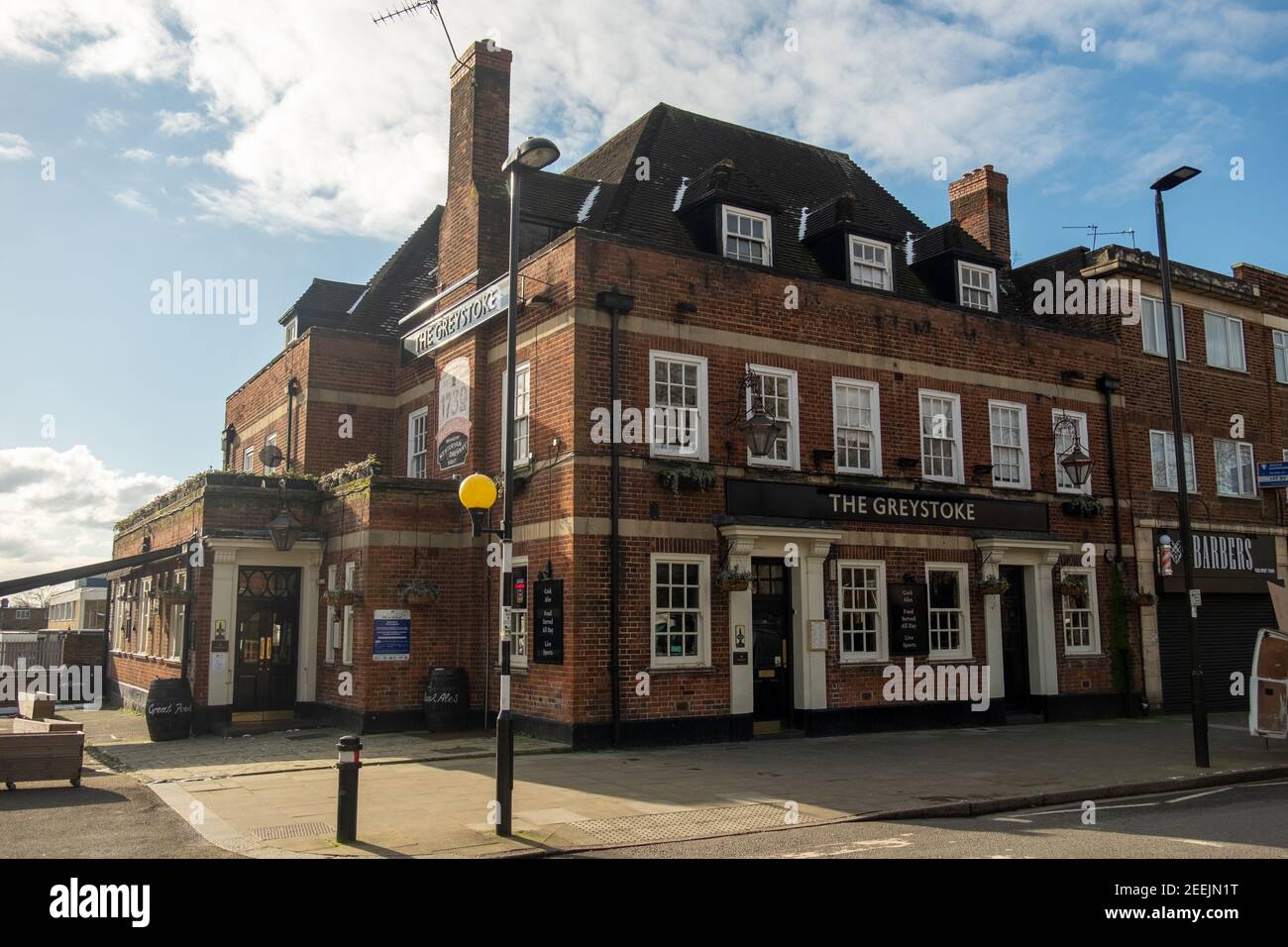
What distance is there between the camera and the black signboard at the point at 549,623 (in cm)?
1557

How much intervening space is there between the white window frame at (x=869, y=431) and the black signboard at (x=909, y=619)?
7.20ft

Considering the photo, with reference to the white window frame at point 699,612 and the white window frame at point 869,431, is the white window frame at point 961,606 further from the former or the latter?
the white window frame at point 699,612

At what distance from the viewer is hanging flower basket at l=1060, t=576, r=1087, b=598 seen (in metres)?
20.5

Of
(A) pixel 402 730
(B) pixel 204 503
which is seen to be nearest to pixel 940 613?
(A) pixel 402 730

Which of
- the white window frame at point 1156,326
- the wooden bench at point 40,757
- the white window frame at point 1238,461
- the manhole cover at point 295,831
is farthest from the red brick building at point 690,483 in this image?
the manhole cover at point 295,831

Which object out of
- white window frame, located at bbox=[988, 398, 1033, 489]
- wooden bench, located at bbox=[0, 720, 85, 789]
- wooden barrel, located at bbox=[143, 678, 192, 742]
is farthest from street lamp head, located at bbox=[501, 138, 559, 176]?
white window frame, located at bbox=[988, 398, 1033, 489]

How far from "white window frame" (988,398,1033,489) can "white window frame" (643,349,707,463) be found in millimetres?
6917

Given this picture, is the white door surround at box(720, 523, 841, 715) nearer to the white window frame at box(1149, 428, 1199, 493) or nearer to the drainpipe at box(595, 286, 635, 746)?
the drainpipe at box(595, 286, 635, 746)

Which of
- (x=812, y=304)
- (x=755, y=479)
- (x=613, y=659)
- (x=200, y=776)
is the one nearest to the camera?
(x=200, y=776)

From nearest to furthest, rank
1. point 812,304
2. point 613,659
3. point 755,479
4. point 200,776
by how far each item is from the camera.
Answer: point 200,776
point 613,659
point 755,479
point 812,304

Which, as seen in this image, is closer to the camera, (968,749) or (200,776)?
(200,776)

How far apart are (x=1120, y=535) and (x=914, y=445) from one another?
601 centimetres

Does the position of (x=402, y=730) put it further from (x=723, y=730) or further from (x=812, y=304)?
(x=812, y=304)

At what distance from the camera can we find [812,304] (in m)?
18.6
